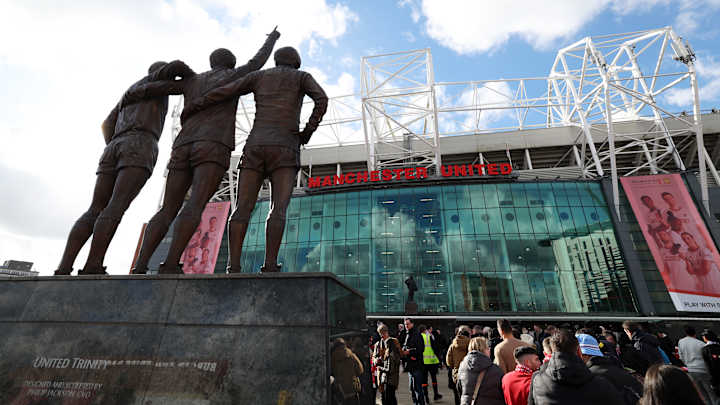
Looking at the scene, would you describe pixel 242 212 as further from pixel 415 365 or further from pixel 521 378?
pixel 415 365

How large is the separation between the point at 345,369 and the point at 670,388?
224 cm

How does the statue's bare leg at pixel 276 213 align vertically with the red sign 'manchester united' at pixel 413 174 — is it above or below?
below

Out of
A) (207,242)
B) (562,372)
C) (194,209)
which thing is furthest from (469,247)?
(194,209)

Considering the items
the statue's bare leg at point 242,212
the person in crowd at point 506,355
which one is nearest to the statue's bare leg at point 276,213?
the statue's bare leg at point 242,212

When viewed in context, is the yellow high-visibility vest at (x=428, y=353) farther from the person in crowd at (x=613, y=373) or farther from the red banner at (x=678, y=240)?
the red banner at (x=678, y=240)

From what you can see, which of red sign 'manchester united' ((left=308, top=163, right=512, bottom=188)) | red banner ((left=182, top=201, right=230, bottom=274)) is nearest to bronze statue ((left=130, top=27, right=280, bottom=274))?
red sign 'manchester united' ((left=308, top=163, right=512, bottom=188))

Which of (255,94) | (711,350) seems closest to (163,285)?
(255,94)

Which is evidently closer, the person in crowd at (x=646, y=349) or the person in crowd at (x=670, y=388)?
the person in crowd at (x=670, y=388)

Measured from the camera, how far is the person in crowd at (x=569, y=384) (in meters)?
2.40

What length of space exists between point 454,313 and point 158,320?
72.8ft

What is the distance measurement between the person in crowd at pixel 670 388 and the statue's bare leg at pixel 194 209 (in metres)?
4.32

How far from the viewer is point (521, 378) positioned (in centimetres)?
328

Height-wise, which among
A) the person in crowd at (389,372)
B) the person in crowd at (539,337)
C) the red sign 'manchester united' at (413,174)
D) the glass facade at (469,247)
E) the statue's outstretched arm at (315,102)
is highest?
the red sign 'manchester united' at (413,174)

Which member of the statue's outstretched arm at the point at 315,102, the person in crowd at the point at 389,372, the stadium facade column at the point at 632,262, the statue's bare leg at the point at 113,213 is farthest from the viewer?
the stadium facade column at the point at 632,262
